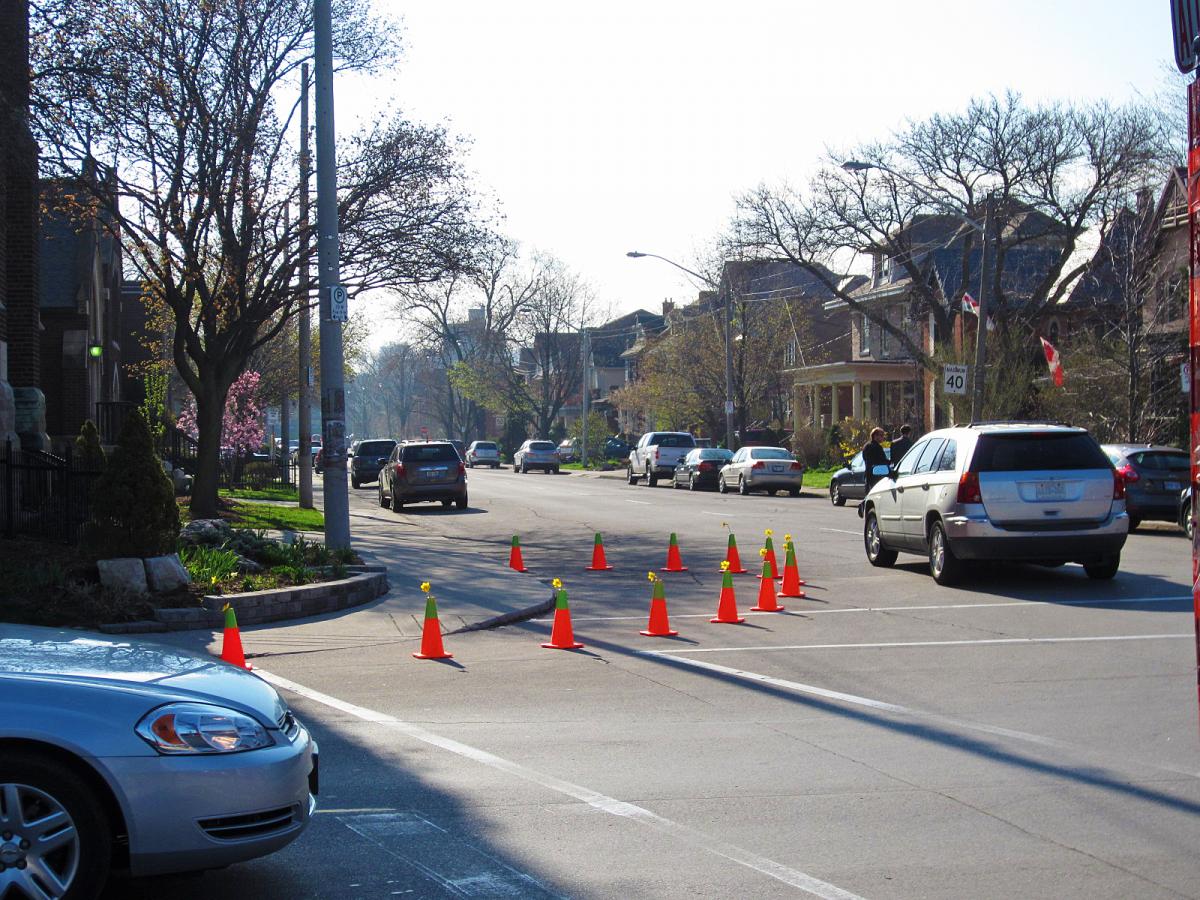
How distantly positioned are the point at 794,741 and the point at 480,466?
236ft

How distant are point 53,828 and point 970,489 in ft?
37.3

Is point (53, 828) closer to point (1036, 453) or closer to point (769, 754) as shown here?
point (769, 754)

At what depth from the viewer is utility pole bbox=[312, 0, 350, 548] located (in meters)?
16.1

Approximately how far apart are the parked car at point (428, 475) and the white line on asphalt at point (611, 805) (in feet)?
73.1

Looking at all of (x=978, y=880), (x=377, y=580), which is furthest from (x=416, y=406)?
(x=978, y=880)

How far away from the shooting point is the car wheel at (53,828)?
422 centimetres

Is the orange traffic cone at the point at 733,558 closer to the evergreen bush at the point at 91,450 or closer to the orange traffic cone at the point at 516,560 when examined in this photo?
the orange traffic cone at the point at 516,560

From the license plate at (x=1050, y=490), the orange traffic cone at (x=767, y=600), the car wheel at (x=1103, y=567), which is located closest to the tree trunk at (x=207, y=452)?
the orange traffic cone at (x=767, y=600)

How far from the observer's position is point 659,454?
1820 inches

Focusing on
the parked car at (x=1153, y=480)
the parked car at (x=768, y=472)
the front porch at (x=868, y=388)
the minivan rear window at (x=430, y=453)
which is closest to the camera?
the parked car at (x=1153, y=480)

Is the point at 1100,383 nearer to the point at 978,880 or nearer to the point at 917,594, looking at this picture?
the point at 917,594

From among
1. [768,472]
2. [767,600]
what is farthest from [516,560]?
[768,472]

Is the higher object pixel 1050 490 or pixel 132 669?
pixel 1050 490

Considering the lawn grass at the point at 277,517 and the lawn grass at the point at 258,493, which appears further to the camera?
the lawn grass at the point at 258,493
